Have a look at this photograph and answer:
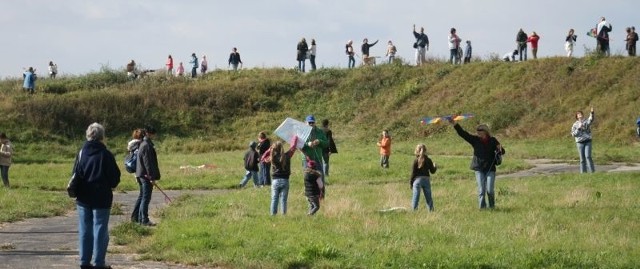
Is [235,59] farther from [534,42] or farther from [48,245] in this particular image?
[48,245]

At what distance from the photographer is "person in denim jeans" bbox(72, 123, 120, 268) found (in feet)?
33.5

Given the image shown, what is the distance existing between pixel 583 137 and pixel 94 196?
15253 millimetres

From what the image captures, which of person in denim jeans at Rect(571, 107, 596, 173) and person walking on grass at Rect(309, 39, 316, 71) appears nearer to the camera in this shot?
person in denim jeans at Rect(571, 107, 596, 173)

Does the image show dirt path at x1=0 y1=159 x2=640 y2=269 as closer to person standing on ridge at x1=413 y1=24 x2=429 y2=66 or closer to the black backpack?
the black backpack

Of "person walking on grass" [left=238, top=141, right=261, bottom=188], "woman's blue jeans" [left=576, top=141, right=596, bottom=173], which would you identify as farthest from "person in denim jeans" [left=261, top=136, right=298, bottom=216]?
"woman's blue jeans" [left=576, top=141, right=596, bottom=173]

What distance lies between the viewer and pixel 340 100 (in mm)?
46906

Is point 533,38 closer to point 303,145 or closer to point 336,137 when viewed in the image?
point 336,137

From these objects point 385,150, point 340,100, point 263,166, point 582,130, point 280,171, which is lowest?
point 263,166

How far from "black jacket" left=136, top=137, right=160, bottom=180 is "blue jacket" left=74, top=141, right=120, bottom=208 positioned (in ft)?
14.4

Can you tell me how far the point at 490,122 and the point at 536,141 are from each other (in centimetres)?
374

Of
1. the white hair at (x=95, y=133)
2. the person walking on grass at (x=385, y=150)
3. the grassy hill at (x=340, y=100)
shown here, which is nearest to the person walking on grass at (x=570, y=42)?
the grassy hill at (x=340, y=100)

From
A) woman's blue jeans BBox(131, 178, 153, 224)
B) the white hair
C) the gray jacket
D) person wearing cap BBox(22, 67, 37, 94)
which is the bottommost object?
woman's blue jeans BBox(131, 178, 153, 224)

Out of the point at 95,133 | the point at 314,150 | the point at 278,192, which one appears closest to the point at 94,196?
the point at 95,133

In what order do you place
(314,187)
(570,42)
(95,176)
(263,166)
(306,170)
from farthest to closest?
(570,42)
(263,166)
(306,170)
(314,187)
(95,176)
